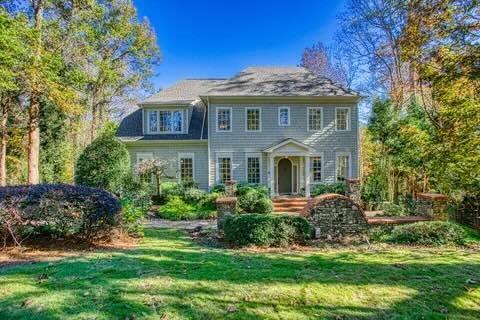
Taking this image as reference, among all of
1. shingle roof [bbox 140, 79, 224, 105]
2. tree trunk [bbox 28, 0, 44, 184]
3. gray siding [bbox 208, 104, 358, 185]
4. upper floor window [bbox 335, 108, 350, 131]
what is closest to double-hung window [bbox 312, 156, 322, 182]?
gray siding [bbox 208, 104, 358, 185]

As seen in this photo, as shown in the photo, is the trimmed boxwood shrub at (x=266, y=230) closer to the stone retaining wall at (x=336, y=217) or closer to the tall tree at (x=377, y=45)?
the stone retaining wall at (x=336, y=217)

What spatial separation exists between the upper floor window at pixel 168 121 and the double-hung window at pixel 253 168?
4.42m

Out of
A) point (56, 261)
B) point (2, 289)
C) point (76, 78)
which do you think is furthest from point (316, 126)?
point (2, 289)

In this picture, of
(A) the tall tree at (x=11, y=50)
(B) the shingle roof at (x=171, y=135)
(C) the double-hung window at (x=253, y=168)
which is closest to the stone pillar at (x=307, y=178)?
(C) the double-hung window at (x=253, y=168)

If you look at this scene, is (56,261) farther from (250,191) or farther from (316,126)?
(316,126)

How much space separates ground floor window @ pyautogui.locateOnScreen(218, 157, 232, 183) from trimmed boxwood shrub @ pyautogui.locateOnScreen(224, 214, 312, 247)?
364 inches

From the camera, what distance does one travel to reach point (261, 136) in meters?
16.7

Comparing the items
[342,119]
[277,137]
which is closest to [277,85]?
[277,137]

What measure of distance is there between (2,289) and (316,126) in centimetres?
1530

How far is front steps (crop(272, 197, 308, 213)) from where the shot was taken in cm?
1415

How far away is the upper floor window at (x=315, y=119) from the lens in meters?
16.9

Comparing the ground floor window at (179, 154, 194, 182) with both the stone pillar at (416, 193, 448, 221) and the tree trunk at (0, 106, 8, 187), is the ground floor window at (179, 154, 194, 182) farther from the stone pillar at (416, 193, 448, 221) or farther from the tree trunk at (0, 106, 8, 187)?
the stone pillar at (416, 193, 448, 221)

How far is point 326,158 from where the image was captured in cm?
1684

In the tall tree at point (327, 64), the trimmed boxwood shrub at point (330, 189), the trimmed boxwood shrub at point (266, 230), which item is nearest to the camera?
the trimmed boxwood shrub at point (266, 230)
